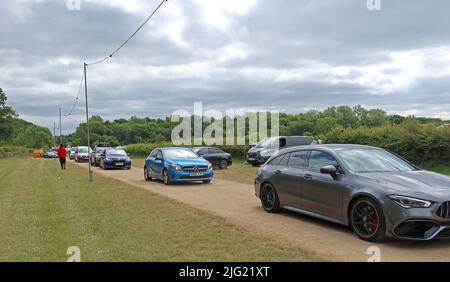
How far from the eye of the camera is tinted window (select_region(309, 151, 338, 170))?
8.48 metres

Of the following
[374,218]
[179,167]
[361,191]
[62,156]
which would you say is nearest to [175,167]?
[179,167]

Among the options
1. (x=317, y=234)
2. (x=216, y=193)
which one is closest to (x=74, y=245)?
(x=317, y=234)

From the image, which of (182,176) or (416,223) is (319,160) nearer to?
(416,223)

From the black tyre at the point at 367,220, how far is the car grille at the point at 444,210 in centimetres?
78

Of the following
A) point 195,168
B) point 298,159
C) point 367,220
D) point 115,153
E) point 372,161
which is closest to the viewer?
point 367,220

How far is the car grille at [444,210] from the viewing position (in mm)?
6566

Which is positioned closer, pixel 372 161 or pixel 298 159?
pixel 372 161

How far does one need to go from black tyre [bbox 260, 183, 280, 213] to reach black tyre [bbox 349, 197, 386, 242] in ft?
8.04

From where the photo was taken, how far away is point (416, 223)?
6.66 meters

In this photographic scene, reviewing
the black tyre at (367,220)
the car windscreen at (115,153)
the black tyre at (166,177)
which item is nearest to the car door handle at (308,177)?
the black tyre at (367,220)

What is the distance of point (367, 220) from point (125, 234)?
3.95 meters

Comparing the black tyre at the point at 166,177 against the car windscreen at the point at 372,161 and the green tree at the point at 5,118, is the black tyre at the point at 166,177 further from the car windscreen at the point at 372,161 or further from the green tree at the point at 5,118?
the green tree at the point at 5,118
